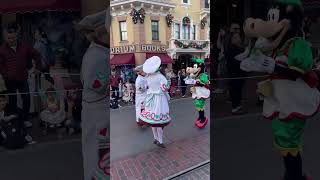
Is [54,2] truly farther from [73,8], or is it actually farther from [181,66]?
[181,66]

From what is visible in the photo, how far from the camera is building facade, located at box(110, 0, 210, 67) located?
1519 millimetres

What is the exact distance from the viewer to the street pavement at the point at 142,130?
1635 millimetres

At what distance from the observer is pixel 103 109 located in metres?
1.57

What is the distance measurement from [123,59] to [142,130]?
377 mm

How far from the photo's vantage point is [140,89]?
1653 mm

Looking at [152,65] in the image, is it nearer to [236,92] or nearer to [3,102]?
[236,92]

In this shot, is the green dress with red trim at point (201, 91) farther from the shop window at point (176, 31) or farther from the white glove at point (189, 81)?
the shop window at point (176, 31)

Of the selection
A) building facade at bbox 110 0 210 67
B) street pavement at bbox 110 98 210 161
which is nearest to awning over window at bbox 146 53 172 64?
building facade at bbox 110 0 210 67

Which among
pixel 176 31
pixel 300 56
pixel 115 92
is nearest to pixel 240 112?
pixel 300 56

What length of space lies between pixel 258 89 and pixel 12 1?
108cm

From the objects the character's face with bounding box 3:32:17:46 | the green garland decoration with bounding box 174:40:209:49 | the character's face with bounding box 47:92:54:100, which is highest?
the character's face with bounding box 3:32:17:46

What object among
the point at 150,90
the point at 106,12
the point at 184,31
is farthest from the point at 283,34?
the point at 106,12

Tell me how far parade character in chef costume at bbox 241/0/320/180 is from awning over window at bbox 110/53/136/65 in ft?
1.65

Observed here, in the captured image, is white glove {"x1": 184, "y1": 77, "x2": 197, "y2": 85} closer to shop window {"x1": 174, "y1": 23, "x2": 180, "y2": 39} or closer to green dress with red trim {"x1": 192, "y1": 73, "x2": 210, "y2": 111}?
green dress with red trim {"x1": 192, "y1": 73, "x2": 210, "y2": 111}
